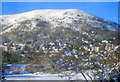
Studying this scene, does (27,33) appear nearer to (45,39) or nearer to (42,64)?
(45,39)

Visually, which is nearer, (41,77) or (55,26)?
(41,77)

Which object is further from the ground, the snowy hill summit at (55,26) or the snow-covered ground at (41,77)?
the snowy hill summit at (55,26)

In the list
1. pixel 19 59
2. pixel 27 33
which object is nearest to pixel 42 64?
pixel 19 59

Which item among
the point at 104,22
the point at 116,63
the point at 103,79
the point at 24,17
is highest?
the point at 24,17

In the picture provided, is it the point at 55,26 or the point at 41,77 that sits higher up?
the point at 55,26

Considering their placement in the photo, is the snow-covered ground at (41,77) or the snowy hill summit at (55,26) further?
the snowy hill summit at (55,26)

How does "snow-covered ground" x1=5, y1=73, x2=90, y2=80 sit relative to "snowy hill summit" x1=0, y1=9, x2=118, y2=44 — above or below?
below

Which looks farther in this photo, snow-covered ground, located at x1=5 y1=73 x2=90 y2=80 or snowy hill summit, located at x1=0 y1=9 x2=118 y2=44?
snowy hill summit, located at x1=0 y1=9 x2=118 y2=44

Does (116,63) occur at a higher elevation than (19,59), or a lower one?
lower
